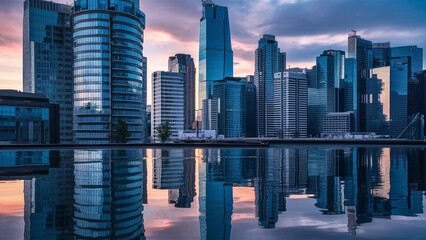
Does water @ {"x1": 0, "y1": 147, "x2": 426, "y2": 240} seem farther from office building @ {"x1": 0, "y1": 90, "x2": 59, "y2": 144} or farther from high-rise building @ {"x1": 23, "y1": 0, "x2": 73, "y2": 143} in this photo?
high-rise building @ {"x1": 23, "y1": 0, "x2": 73, "y2": 143}

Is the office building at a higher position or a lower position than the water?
higher

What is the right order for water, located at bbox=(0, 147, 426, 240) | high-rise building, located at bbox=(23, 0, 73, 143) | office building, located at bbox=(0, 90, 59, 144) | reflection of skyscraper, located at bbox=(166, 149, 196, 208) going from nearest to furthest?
1. water, located at bbox=(0, 147, 426, 240)
2. reflection of skyscraper, located at bbox=(166, 149, 196, 208)
3. office building, located at bbox=(0, 90, 59, 144)
4. high-rise building, located at bbox=(23, 0, 73, 143)

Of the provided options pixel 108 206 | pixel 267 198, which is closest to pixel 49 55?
pixel 108 206

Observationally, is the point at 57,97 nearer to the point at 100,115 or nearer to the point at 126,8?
the point at 100,115

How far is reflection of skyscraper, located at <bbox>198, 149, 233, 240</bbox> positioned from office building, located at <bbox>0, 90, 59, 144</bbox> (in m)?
90.7

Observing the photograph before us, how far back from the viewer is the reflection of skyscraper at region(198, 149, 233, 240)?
Answer: 46.3ft

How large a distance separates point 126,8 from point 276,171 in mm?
132556

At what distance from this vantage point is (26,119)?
109 m

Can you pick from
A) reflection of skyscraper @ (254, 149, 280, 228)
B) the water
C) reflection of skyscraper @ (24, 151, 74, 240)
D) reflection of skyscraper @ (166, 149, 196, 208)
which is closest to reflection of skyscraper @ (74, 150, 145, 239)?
the water

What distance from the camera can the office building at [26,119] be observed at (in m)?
104

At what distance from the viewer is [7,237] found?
43.6 ft

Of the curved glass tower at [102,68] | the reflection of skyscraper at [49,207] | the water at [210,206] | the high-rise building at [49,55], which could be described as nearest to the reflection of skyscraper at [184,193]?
the water at [210,206]

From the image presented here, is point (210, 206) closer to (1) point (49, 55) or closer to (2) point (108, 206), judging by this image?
(2) point (108, 206)

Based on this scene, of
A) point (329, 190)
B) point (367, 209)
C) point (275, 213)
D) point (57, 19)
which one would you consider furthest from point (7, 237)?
point (57, 19)
